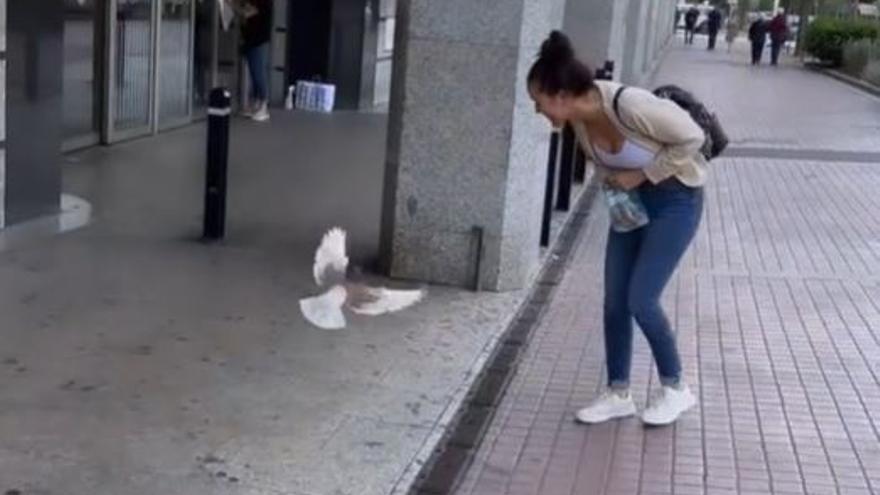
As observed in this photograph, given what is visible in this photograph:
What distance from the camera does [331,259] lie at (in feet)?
28.1

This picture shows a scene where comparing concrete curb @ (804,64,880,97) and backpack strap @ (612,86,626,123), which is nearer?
backpack strap @ (612,86,626,123)

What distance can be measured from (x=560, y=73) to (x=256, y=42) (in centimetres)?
1084

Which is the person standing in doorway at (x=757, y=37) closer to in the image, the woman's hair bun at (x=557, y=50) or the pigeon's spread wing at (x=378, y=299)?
the pigeon's spread wing at (x=378, y=299)

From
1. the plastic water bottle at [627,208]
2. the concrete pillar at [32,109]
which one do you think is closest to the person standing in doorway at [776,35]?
the concrete pillar at [32,109]

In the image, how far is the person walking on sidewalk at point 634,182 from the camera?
17.7ft

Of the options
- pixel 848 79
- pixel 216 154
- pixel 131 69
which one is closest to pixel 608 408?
pixel 216 154

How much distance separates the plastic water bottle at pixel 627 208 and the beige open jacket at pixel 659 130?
127mm

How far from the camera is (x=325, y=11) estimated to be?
17906mm

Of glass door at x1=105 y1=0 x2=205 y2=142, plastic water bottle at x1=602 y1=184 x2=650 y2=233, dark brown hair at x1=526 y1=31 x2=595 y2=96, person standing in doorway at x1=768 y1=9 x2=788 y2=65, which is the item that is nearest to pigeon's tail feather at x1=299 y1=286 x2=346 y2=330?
plastic water bottle at x1=602 y1=184 x2=650 y2=233

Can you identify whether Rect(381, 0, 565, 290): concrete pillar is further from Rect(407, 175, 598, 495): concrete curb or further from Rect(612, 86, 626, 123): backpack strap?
Rect(612, 86, 626, 123): backpack strap

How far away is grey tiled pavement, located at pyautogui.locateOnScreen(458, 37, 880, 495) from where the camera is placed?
5391mm

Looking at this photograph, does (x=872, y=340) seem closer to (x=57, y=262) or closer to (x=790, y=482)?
(x=790, y=482)

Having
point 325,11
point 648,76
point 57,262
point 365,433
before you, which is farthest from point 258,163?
point 648,76

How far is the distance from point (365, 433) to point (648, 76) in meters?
26.5
